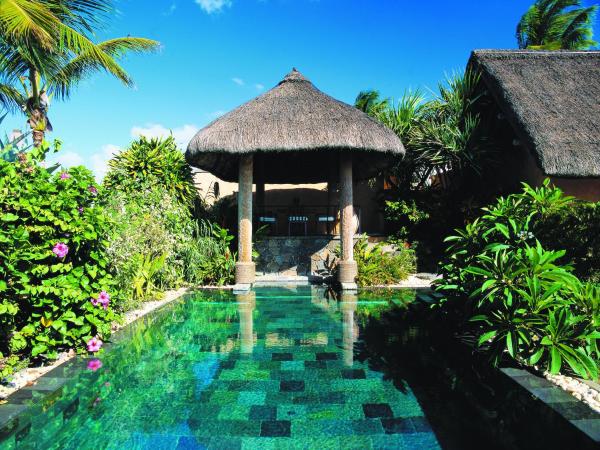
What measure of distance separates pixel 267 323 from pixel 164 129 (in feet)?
22.2

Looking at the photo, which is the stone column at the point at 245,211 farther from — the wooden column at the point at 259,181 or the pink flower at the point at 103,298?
the pink flower at the point at 103,298

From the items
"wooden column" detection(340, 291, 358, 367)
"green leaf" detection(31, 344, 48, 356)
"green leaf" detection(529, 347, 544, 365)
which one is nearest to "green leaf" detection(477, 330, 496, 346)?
"green leaf" detection(529, 347, 544, 365)

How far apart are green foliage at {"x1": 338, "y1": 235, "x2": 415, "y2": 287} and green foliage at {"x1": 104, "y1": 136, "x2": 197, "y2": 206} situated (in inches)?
160

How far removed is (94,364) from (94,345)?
29 cm

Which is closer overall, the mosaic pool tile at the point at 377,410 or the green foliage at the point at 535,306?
the mosaic pool tile at the point at 377,410

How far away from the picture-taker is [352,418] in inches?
102

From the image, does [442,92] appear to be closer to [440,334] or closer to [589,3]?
[440,334]

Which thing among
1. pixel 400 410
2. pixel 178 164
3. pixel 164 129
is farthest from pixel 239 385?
pixel 164 129

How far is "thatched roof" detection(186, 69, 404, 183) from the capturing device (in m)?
7.52

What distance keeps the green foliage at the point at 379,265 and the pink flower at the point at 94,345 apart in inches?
218

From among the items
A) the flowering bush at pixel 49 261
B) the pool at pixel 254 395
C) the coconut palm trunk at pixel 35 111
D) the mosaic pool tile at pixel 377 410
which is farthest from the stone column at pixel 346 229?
the coconut palm trunk at pixel 35 111

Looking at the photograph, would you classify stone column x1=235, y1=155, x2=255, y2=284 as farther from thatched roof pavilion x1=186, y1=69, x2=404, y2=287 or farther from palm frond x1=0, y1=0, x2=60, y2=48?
palm frond x1=0, y1=0, x2=60, y2=48

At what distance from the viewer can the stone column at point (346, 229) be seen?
8078 millimetres

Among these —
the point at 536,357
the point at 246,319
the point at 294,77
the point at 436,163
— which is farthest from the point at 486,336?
the point at 436,163
